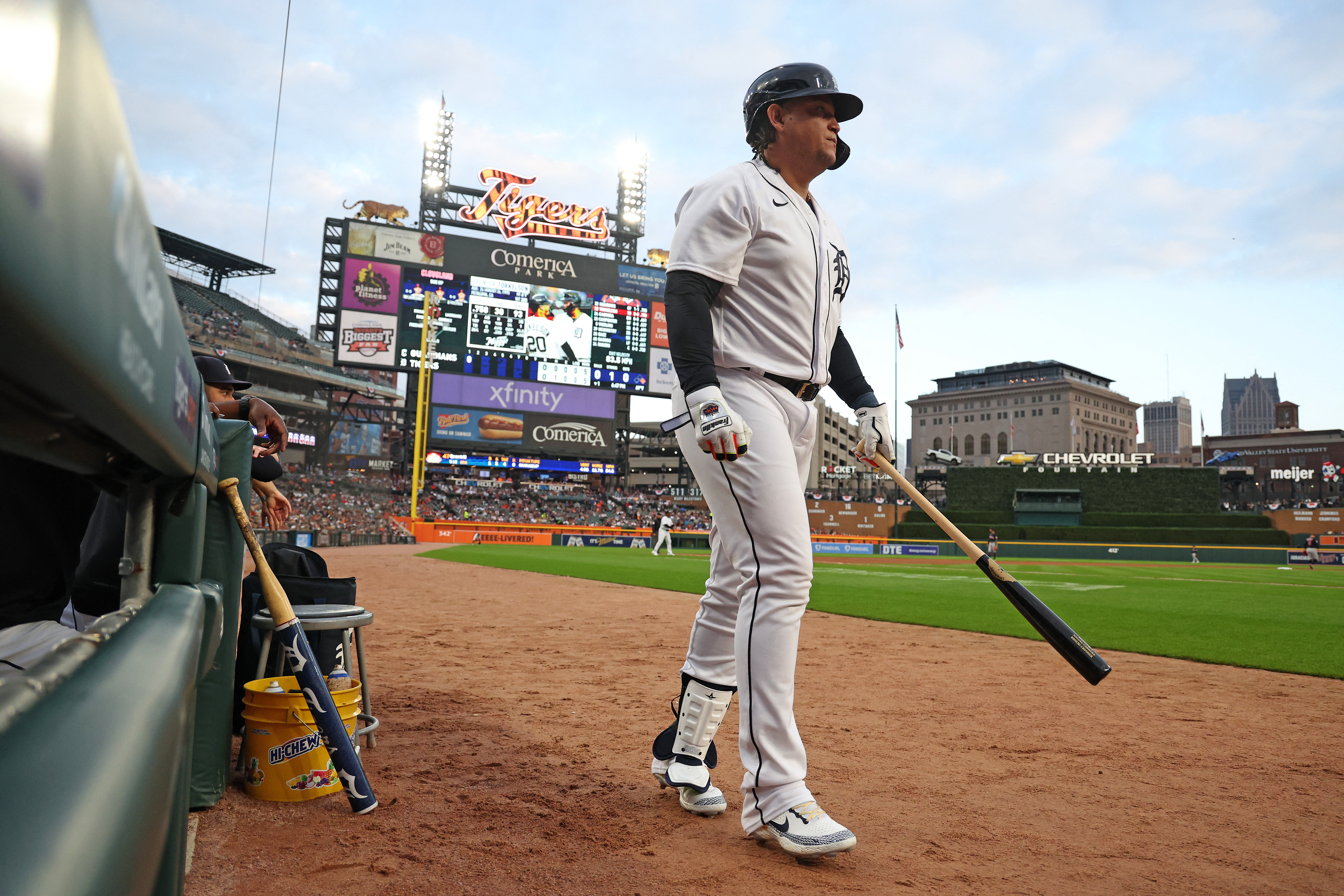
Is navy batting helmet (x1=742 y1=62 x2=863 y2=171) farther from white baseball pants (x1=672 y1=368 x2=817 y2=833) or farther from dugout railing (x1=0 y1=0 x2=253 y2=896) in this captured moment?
dugout railing (x1=0 y1=0 x2=253 y2=896)

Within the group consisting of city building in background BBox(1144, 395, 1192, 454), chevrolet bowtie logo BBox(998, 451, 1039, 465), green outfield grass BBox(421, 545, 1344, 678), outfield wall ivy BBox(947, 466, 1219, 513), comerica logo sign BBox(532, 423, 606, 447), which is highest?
city building in background BBox(1144, 395, 1192, 454)

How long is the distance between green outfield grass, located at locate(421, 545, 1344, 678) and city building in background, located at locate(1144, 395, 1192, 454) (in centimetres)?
18222

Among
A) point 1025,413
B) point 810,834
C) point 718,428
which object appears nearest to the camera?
point 810,834

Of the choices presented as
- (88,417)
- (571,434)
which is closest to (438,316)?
(571,434)

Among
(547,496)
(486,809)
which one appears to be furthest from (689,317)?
(547,496)

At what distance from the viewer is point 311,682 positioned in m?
2.50

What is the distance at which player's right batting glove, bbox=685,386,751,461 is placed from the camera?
2295mm

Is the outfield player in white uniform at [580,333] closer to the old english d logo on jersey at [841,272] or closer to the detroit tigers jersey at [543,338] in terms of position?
the detroit tigers jersey at [543,338]

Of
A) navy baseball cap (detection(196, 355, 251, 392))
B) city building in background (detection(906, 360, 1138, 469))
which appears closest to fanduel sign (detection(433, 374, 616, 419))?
navy baseball cap (detection(196, 355, 251, 392))

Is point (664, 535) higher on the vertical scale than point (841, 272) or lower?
lower

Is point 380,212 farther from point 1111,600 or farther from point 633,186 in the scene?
point 1111,600

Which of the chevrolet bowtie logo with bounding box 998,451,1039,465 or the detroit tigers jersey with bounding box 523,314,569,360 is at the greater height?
the detroit tigers jersey with bounding box 523,314,569,360

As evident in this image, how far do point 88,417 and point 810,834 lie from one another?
2000 mm

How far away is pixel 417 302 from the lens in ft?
135
